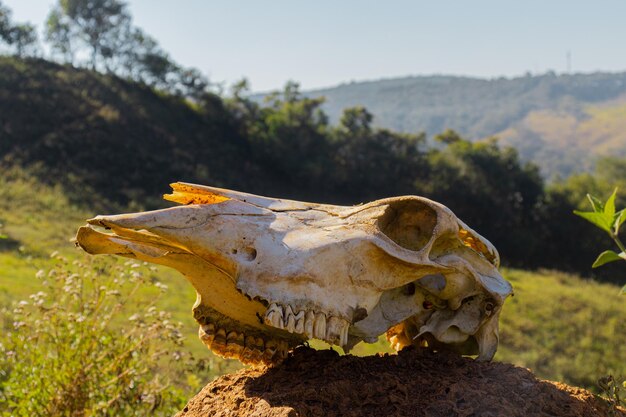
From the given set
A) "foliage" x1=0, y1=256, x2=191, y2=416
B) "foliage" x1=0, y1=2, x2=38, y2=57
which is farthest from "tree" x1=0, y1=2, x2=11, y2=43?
"foliage" x1=0, y1=256, x2=191, y2=416

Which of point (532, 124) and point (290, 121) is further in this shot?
point (532, 124)

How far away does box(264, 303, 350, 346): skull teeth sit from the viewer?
3079 mm

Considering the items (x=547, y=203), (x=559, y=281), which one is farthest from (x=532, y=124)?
(x=559, y=281)

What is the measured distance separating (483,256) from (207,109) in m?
38.0

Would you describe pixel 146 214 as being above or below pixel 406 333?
above

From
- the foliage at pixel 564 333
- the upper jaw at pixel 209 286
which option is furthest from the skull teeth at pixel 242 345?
the foliage at pixel 564 333

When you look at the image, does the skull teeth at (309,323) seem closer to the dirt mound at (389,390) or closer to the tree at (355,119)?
the dirt mound at (389,390)

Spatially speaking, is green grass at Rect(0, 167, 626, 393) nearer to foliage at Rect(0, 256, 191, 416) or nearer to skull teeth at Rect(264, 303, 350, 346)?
foliage at Rect(0, 256, 191, 416)

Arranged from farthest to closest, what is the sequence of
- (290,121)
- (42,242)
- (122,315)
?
(290,121) < (42,242) < (122,315)

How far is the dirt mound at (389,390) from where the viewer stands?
3.13 meters

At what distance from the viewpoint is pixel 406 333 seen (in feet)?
13.1

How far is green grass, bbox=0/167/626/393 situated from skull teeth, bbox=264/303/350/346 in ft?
14.4

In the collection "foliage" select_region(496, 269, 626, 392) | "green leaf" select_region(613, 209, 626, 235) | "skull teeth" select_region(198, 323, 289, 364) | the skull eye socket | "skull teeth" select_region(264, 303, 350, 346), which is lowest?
"foliage" select_region(496, 269, 626, 392)

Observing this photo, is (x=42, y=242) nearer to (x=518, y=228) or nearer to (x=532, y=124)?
(x=518, y=228)
